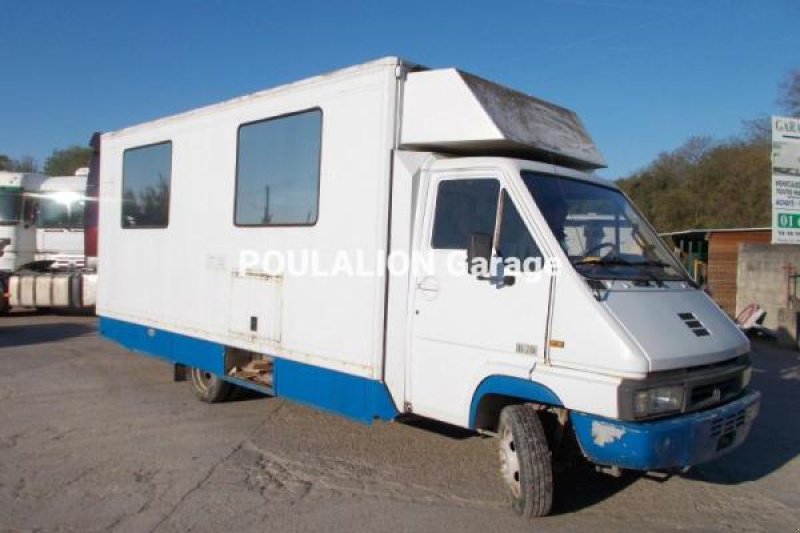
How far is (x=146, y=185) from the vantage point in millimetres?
8312

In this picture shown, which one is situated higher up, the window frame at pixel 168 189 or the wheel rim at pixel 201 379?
the window frame at pixel 168 189

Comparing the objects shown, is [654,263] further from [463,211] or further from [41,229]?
[41,229]

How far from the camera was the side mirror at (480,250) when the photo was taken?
4.64 meters

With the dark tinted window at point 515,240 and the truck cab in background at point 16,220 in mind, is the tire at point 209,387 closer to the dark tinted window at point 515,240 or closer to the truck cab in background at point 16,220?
the dark tinted window at point 515,240

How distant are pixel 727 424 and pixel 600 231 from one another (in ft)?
5.19

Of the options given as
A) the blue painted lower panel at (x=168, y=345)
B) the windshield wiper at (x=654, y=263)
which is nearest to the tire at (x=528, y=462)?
the windshield wiper at (x=654, y=263)

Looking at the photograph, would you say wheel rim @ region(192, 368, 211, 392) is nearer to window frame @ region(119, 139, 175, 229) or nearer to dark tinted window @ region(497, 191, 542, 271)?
window frame @ region(119, 139, 175, 229)

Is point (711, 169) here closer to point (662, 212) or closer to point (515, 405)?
point (662, 212)

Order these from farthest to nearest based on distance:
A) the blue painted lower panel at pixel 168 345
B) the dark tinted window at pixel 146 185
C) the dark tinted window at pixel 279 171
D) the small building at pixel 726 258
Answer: the small building at pixel 726 258 → the dark tinted window at pixel 146 185 → the blue painted lower panel at pixel 168 345 → the dark tinted window at pixel 279 171

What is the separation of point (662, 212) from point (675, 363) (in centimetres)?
3084

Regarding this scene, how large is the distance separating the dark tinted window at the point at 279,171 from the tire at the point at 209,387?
1.88 m

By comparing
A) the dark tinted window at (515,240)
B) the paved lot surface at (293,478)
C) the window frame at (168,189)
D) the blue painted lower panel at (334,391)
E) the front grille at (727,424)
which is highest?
the window frame at (168,189)

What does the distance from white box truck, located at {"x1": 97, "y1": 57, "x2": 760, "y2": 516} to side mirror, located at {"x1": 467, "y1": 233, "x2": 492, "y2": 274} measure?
0.01 meters

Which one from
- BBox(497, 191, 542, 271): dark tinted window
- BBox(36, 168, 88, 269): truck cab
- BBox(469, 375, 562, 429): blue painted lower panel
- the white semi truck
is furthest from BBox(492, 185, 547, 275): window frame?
BBox(36, 168, 88, 269): truck cab
